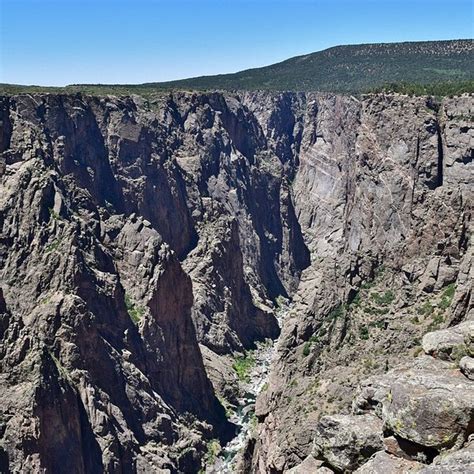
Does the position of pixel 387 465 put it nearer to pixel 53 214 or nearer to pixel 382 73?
pixel 53 214

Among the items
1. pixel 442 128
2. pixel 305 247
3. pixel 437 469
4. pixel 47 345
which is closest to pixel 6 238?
pixel 47 345

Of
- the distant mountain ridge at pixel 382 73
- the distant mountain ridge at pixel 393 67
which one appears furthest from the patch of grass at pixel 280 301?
the distant mountain ridge at pixel 393 67

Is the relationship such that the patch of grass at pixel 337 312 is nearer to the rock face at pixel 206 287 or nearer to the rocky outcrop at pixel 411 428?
the rock face at pixel 206 287

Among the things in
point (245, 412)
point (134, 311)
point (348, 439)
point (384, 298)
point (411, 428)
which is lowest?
point (245, 412)

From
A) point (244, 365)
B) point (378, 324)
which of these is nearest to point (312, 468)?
point (378, 324)

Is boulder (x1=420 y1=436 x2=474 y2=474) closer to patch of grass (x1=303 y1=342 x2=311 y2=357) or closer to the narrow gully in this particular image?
patch of grass (x1=303 y1=342 x2=311 y2=357)

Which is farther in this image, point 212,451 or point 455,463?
point 212,451
